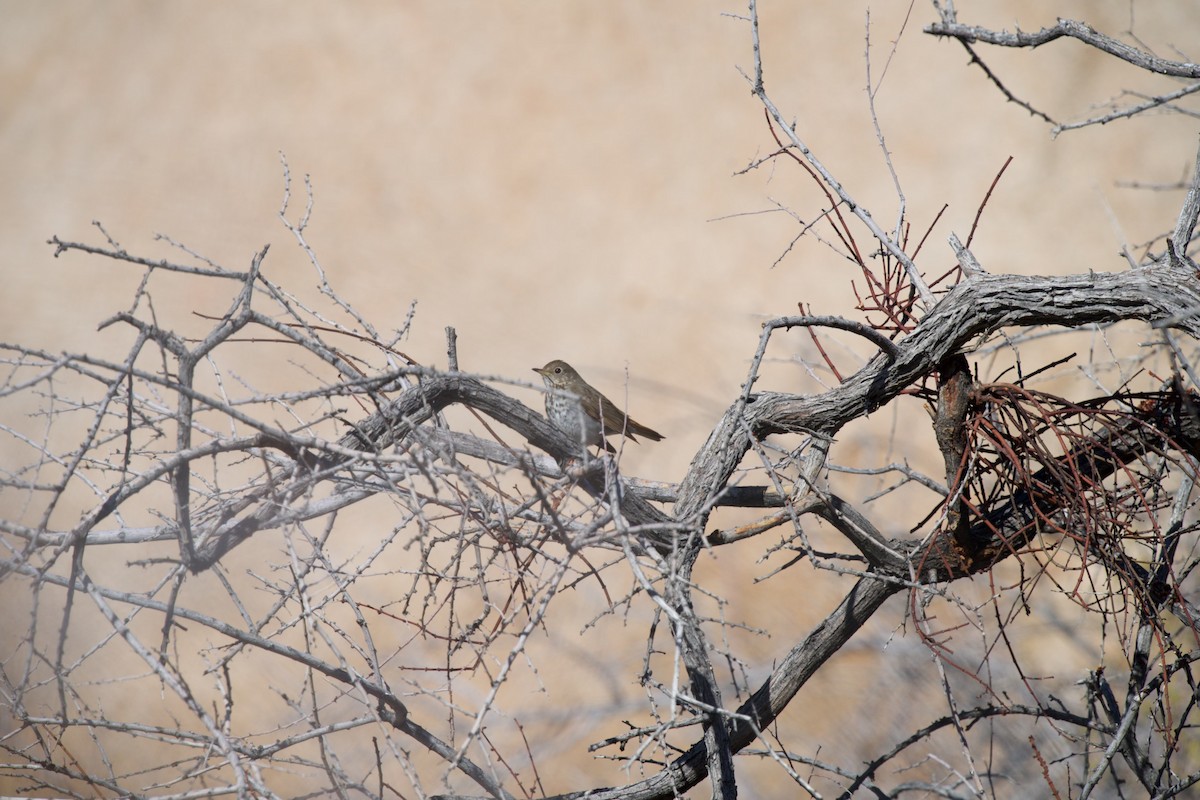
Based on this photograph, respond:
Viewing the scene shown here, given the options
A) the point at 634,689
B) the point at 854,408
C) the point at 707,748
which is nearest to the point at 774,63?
the point at 634,689

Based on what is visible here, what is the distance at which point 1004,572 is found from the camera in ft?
18.7

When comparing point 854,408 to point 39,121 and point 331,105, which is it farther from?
point 39,121

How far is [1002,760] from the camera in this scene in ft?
17.1

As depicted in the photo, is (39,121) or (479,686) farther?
(39,121)

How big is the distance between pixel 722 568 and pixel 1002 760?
176 cm

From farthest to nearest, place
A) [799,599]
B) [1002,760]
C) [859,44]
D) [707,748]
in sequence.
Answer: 1. [859,44]
2. [799,599]
3. [1002,760]
4. [707,748]

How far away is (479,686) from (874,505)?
99.8 inches

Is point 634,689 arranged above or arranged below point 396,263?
below

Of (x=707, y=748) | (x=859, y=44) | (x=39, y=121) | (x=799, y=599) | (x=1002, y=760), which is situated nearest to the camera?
(x=707, y=748)

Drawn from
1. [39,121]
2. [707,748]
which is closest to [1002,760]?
[707,748]

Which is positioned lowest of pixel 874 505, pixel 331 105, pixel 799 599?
pixel 799 599

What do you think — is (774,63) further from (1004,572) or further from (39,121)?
(39,121)

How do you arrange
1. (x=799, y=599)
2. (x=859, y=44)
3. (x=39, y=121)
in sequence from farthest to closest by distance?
1. (x=39, y=121)
2. (x=859, y=44)
3. (x=799, y=599)

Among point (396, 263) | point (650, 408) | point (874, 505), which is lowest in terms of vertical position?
point (874, 505)
